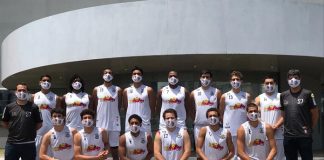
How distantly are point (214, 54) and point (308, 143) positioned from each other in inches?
245

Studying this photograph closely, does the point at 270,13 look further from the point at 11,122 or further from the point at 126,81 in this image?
the point at 11,122

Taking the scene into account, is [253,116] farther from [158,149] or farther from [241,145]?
[158,149]

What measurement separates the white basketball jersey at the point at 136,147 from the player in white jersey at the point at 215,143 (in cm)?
99

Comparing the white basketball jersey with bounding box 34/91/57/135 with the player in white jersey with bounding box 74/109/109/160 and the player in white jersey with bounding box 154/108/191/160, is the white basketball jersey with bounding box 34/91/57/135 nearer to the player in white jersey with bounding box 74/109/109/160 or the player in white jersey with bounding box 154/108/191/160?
the player in white jersey with bounding box 74/109/109/160

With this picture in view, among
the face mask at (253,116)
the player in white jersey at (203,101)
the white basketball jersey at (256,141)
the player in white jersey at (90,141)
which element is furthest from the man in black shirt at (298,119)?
the player in white jersey at (90,141)

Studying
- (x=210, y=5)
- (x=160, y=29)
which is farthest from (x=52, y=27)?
(x=210, y=5)

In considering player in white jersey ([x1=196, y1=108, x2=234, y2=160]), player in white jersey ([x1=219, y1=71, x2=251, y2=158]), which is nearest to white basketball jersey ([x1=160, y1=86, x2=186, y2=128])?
player in white jersey ([x1=219, y1=71, x2=251, y2=158])

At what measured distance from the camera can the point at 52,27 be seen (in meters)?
16.9

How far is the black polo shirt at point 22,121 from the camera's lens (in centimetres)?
939

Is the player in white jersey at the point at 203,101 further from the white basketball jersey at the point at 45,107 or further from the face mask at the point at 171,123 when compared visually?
the white basketball jersey at the point at 45,107

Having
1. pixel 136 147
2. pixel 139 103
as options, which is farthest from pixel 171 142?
pixel 139 103

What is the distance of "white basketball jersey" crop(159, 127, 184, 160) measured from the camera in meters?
8.83

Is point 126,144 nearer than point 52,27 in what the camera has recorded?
Yes

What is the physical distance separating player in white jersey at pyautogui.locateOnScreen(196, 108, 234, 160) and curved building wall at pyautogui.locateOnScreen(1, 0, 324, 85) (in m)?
6.12
